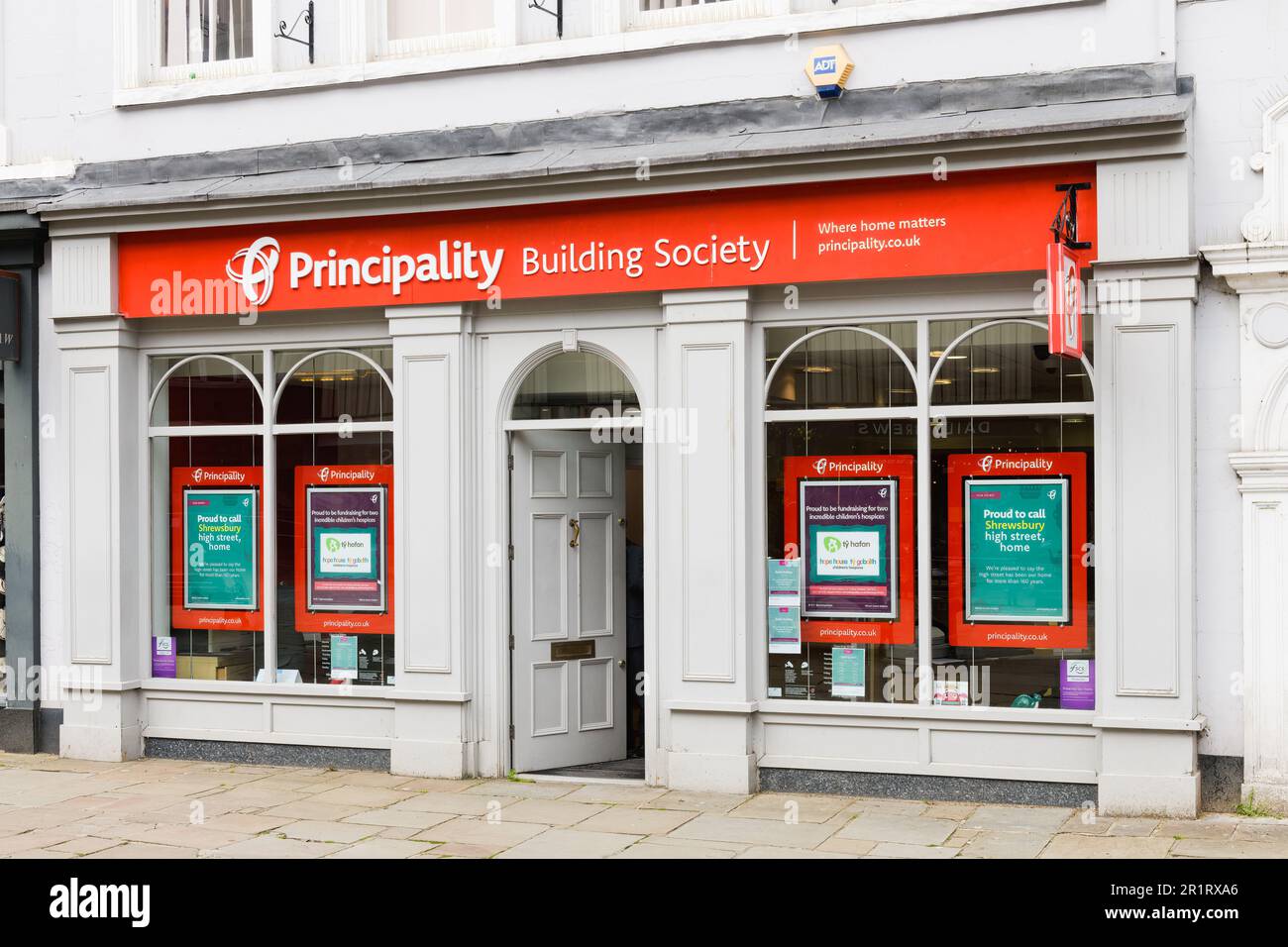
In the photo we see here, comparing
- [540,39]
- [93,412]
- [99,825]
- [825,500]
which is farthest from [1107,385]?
[93,412]

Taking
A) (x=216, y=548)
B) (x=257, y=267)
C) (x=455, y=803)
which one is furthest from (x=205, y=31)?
(x=455, y=803)

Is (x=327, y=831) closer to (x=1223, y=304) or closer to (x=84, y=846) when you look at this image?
(x=84, y=846)

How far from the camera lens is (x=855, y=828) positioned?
8.61 meters

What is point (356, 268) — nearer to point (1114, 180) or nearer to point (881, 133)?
point (881, 133)

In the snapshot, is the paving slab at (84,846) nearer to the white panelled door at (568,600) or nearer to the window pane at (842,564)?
the white panelled door at (568,600)

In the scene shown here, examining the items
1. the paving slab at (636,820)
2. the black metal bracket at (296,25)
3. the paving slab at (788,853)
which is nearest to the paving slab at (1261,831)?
the paving slab at (788,853)

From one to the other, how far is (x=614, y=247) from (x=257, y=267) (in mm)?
2809

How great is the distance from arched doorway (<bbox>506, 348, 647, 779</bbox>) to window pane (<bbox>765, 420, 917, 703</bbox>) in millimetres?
1210

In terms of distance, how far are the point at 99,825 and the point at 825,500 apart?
4.97 metres

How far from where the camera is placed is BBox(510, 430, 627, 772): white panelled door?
1056cm

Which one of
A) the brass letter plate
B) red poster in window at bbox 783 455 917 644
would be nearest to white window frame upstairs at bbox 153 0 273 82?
the brass letter plate

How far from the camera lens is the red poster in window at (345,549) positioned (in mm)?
10820

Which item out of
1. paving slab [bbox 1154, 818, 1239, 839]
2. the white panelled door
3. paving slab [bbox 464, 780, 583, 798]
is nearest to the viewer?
paving slab [bbox 1154, 818, 1239, 839]

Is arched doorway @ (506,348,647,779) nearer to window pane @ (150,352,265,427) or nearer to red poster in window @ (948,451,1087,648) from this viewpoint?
window pane @ (150,352,265,427)
